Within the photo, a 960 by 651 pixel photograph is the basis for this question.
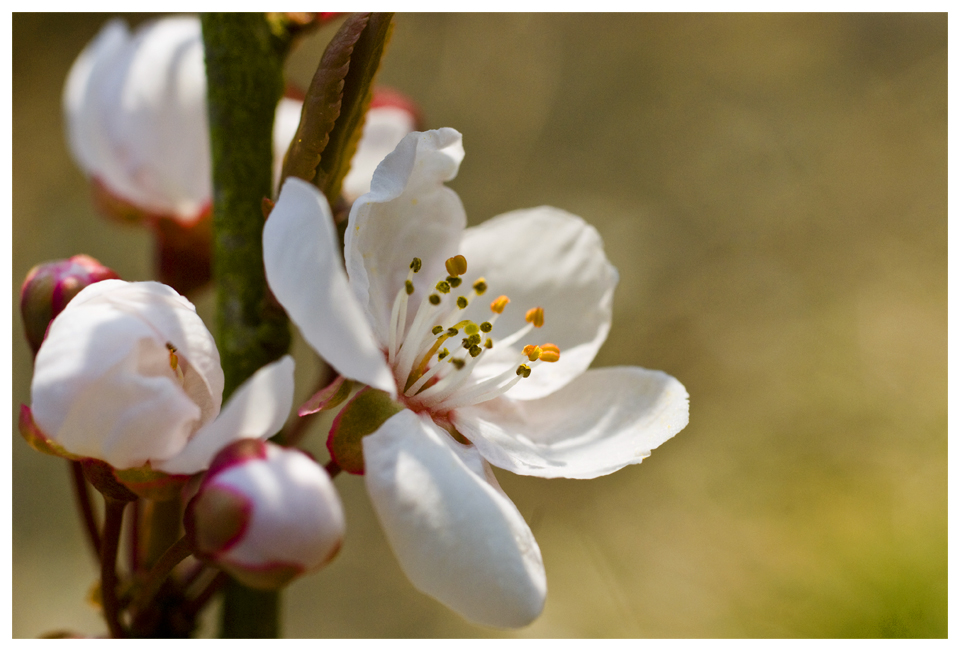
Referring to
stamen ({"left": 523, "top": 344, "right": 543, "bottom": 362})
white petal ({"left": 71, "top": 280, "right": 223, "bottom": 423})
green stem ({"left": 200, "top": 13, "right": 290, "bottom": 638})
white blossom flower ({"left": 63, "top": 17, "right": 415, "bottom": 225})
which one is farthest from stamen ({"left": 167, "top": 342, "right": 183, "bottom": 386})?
white blossom flower ({"left": 63, "top": 17, "right": 415, "bottom": 225})

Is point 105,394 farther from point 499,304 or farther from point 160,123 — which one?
point 160,123

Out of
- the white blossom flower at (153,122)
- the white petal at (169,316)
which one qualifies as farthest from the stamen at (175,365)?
the white blossom flower at (153,122)

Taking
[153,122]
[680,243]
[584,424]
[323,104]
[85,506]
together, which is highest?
[323,104]

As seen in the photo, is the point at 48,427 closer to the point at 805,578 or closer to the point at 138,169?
the point at 138,169

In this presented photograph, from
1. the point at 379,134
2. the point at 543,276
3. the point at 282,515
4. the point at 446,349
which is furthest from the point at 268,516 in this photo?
the point at 379,134

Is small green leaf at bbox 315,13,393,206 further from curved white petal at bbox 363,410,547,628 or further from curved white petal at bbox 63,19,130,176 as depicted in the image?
curved white petal at bbox 63,19,130,176
